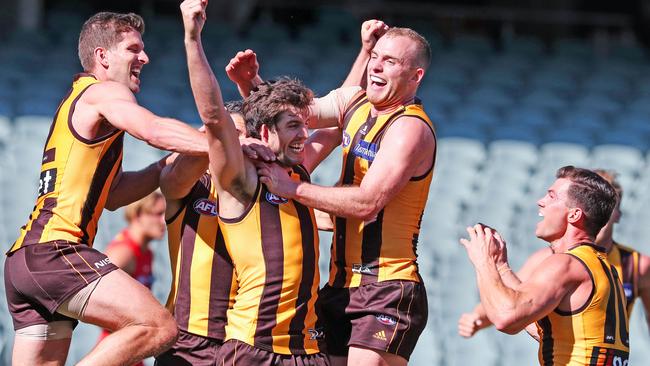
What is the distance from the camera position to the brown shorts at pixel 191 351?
4996 millimetres

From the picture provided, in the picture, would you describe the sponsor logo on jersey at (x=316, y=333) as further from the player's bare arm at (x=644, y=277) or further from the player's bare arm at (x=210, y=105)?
the player's bare arm at (x=644, y=277)

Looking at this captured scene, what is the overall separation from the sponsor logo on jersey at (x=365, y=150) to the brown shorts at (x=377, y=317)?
2.04 ft

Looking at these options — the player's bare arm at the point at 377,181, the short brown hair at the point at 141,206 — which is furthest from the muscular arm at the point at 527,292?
the short brown hair at the point at 141,206

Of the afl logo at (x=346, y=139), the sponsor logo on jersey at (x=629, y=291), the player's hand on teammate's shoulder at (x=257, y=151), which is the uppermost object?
the afl logo at (x=346, y=139)

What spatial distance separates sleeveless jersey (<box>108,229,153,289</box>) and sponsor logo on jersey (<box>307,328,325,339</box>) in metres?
3.20

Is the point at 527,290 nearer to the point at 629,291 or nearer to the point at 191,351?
the point at 191,351

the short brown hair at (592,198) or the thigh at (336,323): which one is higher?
the short brown hair at (592,198)

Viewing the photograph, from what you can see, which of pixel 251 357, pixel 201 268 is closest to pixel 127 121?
pixel 201 268

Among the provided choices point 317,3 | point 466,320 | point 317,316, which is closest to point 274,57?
point 317,3

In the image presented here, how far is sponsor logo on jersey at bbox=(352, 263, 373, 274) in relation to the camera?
16.7ft

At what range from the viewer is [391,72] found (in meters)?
5.13

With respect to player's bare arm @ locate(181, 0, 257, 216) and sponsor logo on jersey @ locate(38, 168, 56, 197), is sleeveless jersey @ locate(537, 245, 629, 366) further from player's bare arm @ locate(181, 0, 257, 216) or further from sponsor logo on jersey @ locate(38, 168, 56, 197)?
sponsor logo on jersey @ locate(38, 168, 56, 197)

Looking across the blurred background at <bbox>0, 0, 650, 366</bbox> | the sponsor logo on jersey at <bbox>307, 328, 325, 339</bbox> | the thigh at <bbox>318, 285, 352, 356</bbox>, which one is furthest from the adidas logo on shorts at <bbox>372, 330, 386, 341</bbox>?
the blurred background at <bbox>0, 0, 650, 366</bbox>

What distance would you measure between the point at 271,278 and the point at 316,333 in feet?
1.15
